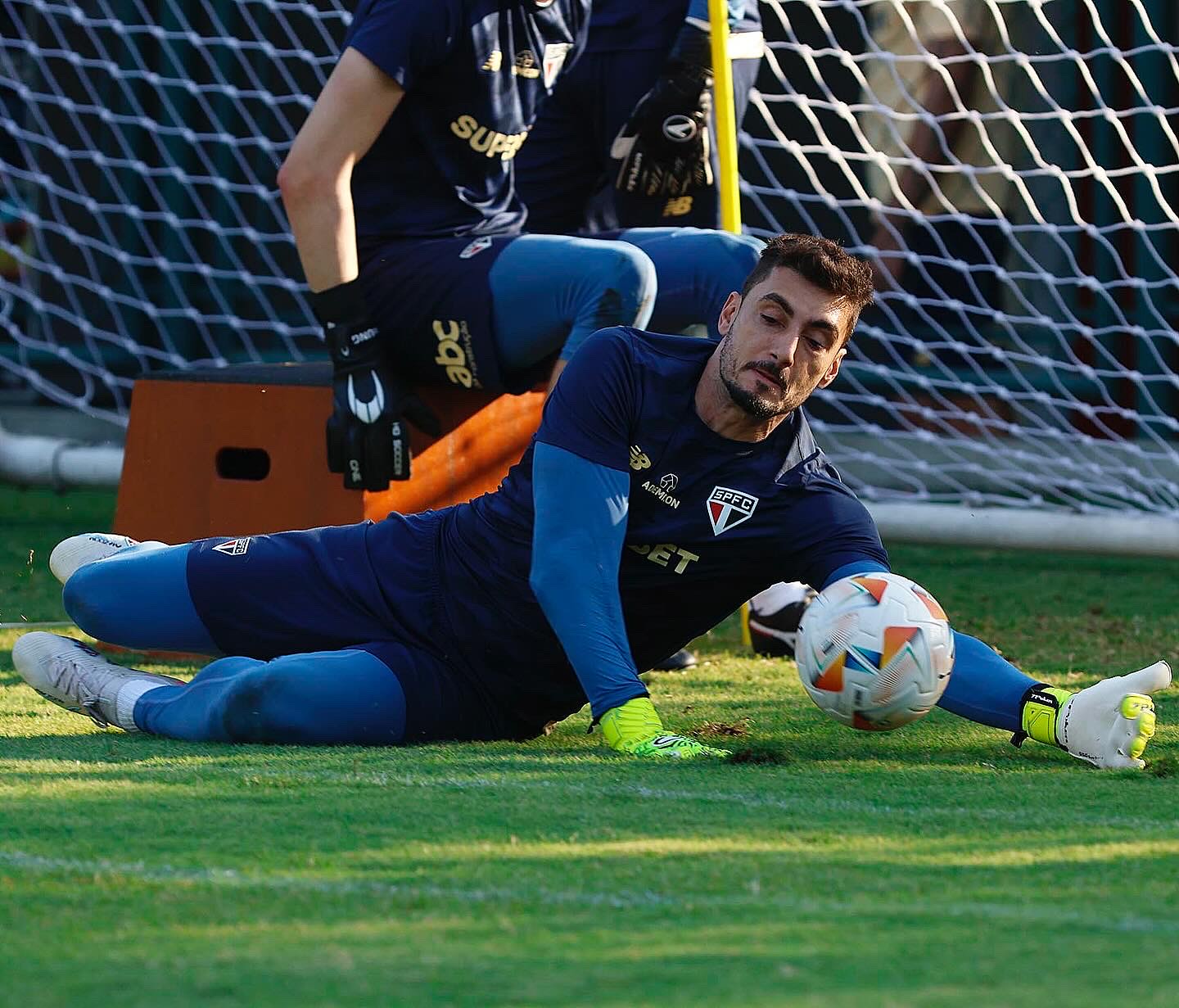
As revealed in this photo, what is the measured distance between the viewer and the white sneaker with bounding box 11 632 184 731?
11.9ft

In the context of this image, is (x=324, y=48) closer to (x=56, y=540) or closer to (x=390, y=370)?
(x=56, y=540)

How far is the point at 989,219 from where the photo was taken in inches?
273

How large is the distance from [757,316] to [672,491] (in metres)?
0.36

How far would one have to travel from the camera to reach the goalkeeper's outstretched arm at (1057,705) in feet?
10.7

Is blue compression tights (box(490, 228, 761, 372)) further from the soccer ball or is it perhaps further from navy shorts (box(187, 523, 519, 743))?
the soccer ball

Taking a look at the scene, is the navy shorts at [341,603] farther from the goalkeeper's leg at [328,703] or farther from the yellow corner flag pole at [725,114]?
the yellow corner flag pole at [725,114]

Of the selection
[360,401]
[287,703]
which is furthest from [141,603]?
[360,401]

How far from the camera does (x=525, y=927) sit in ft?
7.16

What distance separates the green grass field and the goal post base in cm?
98

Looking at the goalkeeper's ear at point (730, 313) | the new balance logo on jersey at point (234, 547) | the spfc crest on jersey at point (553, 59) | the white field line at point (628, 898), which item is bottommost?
the white field line at point (628, 898)

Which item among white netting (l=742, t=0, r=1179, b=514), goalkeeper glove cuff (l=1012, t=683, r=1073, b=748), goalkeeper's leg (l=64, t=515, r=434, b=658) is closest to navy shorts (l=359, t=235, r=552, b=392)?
goalkeeper's leg (l=64, t=515, r=434, b=658)

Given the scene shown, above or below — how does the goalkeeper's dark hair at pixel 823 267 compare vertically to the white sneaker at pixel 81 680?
above

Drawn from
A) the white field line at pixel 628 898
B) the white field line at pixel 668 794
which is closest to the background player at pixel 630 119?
the white field line at pixel 668 794

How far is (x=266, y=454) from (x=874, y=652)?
209cm
